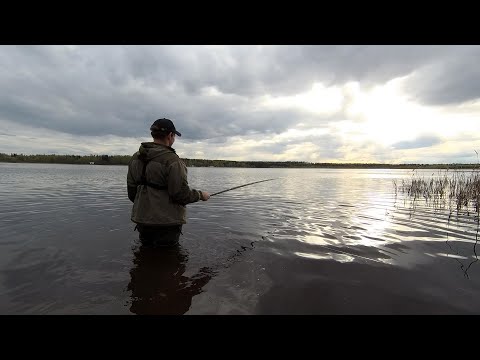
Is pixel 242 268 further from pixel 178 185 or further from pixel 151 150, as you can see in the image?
pixel 151 150

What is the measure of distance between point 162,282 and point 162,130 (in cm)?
341

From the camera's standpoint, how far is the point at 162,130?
243 inches

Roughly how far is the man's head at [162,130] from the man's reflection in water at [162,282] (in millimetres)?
2864

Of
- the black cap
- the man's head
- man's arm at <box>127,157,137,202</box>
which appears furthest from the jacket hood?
man's arm at <box>127,157,137,202</box>

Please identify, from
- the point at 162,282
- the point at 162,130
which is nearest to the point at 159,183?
the point at 162,130

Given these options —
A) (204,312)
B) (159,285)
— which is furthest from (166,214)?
(204,312)

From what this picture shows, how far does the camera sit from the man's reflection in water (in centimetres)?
427

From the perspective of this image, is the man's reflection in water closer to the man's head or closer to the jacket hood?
the jacket hood

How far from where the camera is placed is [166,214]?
613 centimetres

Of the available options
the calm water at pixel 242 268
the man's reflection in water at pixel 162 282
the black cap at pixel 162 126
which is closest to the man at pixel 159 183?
the black cap at pixel 162 126

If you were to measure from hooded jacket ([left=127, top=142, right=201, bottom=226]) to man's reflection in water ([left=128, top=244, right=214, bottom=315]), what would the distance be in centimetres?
93
